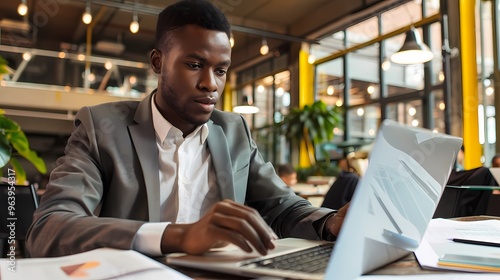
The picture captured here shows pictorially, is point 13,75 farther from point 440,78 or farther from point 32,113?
point 440,78

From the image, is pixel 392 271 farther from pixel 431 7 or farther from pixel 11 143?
pixel 431 7

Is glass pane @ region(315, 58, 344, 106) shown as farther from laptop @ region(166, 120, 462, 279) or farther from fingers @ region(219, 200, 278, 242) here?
fingers @ region(219, 200, 278, 242)

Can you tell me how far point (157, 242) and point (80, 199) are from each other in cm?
28

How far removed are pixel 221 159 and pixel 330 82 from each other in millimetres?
9814

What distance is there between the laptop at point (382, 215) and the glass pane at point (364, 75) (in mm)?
8662

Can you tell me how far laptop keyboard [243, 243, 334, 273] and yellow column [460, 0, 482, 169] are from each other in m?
6.40

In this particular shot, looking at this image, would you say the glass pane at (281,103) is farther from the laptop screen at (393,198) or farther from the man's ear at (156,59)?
the laptop screen at (393,198)

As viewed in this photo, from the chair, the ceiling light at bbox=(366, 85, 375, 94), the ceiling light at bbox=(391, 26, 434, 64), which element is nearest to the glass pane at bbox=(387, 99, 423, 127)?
the ceiling light at bbox=(366, 85, 375, 94)

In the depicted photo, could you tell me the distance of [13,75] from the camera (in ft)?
28.9

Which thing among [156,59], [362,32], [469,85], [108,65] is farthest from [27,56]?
[156,59]

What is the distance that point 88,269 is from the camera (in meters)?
0.59

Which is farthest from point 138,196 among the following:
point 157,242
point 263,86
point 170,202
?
point 263,86

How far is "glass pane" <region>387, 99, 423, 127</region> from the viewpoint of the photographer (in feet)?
26.2

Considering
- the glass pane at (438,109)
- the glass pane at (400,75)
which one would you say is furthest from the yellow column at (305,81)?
the glass pane at (438,109)
